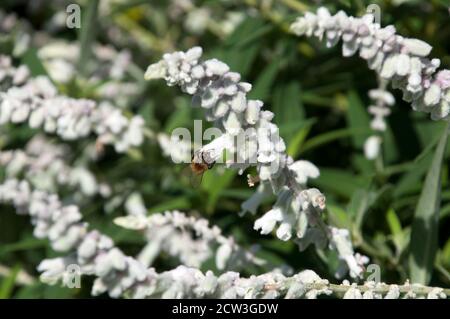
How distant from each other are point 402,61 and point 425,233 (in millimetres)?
458

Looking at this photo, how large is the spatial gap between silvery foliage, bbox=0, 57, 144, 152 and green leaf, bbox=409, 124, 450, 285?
0.64 metres

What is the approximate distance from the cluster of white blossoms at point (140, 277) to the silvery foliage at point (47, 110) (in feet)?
0.47

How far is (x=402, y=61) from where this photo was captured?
1165 millimetres

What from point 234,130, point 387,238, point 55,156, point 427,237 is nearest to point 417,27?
point 387,238

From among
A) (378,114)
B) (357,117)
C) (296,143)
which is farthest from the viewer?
(357,117)

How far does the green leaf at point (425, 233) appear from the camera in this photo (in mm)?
1465

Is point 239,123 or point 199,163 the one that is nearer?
point 239,123

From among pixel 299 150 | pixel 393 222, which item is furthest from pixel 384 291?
pixel 299 150

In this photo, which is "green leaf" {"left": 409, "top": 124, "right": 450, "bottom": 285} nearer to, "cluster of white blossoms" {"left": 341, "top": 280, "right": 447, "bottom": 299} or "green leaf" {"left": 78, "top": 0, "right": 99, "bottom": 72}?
"cluster of white blossoms" {"left": 341, "top": 280, "right": 447, "bottom": 299}

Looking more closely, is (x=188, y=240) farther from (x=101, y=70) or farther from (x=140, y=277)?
(x=101, y=70)

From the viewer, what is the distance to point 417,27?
2.16 metres

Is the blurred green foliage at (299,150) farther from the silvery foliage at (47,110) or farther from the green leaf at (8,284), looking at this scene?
the silvery foliage at (47,110)

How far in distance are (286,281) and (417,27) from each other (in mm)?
1160
